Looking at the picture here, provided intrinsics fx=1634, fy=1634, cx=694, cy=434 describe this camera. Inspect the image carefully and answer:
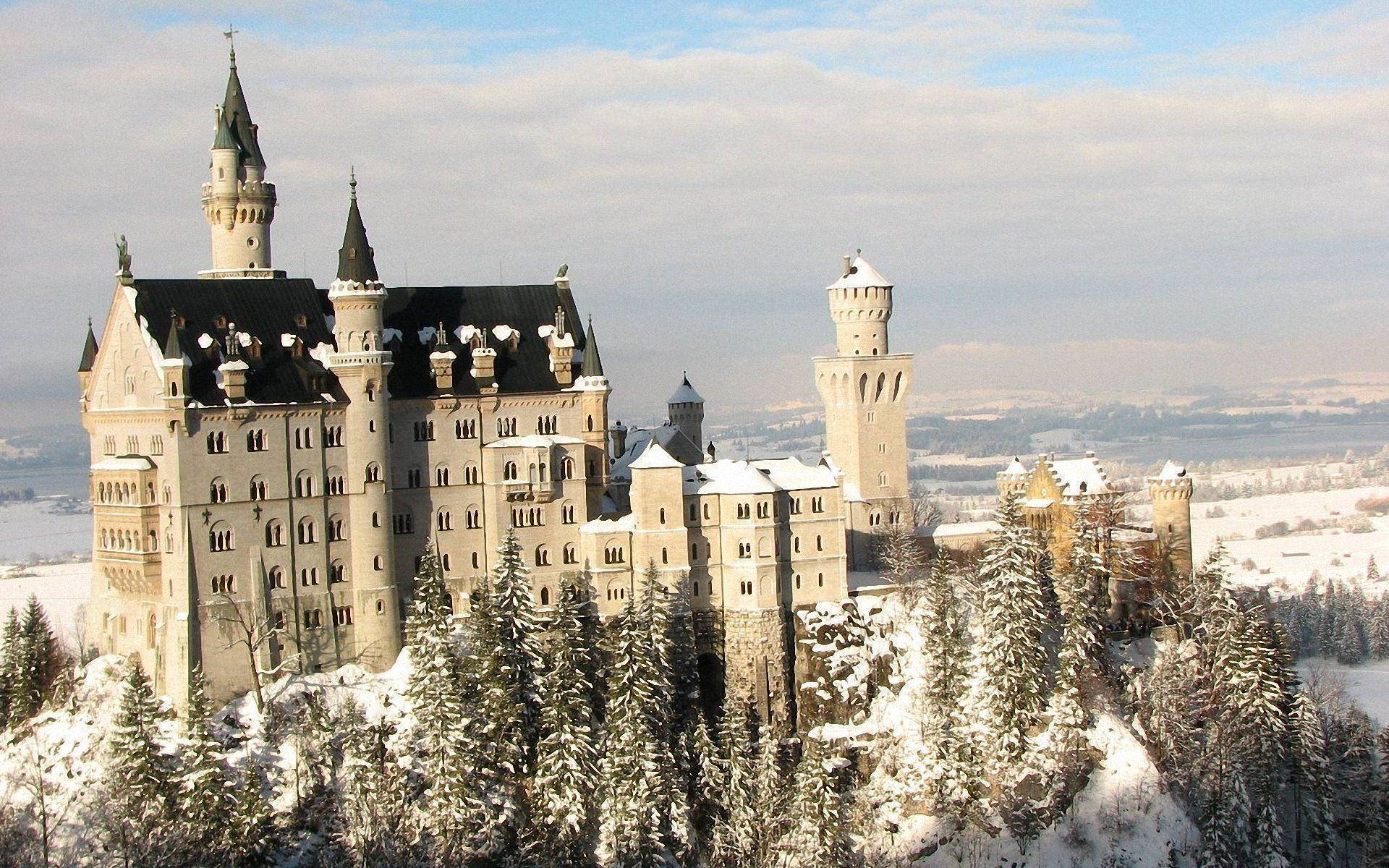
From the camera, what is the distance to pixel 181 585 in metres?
82.0

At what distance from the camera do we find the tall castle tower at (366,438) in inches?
3406

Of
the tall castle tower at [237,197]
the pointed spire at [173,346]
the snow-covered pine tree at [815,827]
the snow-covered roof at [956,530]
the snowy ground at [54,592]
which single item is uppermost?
the tall castle tower at [237,197]

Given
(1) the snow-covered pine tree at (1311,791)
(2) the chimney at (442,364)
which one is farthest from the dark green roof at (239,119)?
(1) the snow-covered pine tree at (1311,791)

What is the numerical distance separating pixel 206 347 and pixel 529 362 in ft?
60.3

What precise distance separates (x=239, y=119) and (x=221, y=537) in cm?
2683

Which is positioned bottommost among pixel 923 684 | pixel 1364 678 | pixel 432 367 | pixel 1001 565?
pixel 1364 678

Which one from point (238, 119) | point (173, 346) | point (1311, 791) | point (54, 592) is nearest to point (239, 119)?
point (238, 119)

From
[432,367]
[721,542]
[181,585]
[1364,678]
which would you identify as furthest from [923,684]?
[1364,678]

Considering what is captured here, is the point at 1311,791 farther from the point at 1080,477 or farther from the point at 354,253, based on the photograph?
the point at 354,253

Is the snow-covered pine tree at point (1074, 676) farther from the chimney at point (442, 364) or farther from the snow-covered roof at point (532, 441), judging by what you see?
the chimney at point (442, 364)

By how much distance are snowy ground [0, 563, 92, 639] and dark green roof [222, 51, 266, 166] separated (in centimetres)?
5174

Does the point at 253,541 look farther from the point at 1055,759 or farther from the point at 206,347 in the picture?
the point at 1055,759

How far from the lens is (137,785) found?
7438 cm

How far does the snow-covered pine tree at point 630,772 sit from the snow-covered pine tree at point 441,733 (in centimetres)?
612
